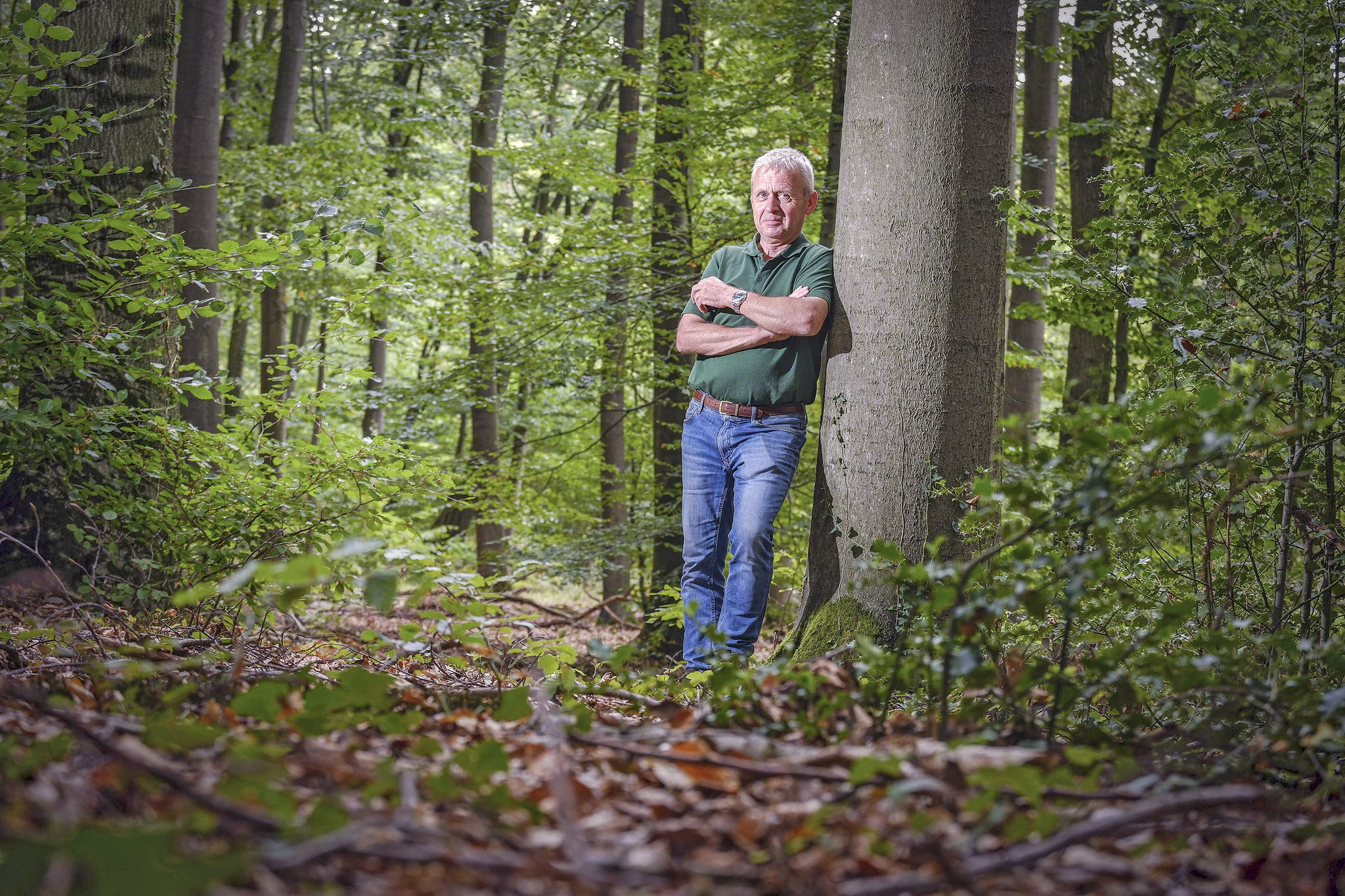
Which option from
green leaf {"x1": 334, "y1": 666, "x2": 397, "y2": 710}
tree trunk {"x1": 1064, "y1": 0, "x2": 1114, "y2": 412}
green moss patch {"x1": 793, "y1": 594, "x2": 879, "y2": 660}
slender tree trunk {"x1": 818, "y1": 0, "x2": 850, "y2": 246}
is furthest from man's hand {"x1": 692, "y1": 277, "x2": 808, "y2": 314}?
tree trunk {"x1": 1064, "y1": 0, "x2": 1114, "y2": 412}

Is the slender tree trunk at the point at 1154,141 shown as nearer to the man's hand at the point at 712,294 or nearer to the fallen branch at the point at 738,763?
the man's hand at the point at 712,294

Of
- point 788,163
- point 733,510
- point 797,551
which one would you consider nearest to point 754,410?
point 733,510

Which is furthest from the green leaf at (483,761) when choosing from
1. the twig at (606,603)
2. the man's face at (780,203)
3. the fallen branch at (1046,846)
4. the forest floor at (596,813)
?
the twig at (606,603)

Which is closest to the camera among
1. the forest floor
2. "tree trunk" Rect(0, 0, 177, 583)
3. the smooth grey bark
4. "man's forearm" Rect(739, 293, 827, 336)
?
the forest floor

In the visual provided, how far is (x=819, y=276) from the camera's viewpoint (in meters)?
3.69

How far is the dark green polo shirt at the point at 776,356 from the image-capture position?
148 inches

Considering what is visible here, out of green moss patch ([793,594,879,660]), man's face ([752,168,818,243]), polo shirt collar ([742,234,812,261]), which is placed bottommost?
green moss patch ([793,594,879,660])

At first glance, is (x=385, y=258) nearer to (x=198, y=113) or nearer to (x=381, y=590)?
(x=198, y=113)

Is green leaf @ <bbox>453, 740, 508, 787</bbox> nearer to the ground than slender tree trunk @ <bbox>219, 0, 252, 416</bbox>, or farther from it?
nearer to the ground

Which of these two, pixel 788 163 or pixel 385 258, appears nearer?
pixel 788 163

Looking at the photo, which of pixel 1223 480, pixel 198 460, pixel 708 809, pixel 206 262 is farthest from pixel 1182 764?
pixel 198 460

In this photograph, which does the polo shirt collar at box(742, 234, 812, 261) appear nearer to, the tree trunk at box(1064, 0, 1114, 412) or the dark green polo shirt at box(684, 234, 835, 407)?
the dark green polo shirt at box(684, 234, 835, 407)

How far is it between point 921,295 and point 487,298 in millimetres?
5915

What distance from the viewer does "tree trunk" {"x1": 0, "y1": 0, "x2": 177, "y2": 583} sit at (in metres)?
4.62
